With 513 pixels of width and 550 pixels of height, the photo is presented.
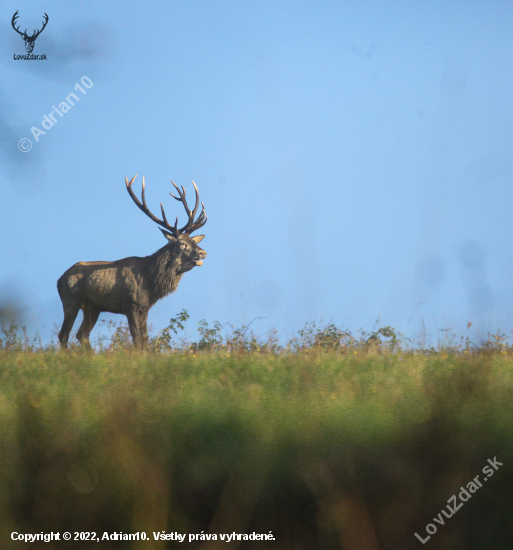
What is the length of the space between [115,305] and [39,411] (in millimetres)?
7306

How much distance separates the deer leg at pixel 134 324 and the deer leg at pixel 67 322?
1.03 m

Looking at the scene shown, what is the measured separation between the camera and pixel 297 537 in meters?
3.42

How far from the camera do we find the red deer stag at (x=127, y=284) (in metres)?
11.0

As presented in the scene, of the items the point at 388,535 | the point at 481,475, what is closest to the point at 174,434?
the point at 388,535

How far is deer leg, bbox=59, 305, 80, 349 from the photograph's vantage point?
36.6 ft

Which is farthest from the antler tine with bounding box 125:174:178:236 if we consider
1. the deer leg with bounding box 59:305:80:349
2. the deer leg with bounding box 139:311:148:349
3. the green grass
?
the green grass

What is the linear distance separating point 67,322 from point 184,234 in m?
2.82

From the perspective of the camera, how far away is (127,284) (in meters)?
11.1

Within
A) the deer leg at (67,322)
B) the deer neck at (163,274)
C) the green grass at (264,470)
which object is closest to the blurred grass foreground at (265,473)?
the green grass at (264,470)

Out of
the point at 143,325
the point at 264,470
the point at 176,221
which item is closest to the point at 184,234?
the point at 176,221

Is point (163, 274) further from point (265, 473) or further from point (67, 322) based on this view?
point (265, 473)

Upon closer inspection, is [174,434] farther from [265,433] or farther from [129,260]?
[129,260]

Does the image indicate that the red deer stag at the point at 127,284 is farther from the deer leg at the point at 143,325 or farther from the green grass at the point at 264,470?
the green grass at the point at 264,470

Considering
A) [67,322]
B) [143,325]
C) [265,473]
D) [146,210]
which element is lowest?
[265,473]
